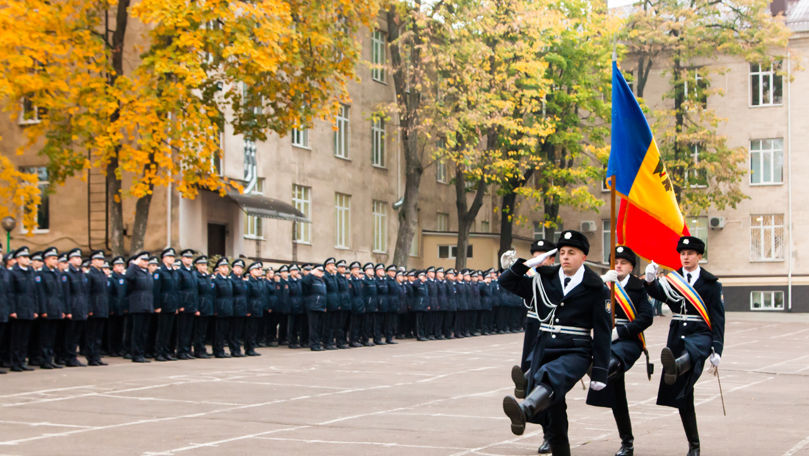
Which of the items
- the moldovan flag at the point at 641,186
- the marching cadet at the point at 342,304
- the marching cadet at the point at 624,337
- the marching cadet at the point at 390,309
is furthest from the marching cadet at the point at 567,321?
the marching cadet at the point at 390,309

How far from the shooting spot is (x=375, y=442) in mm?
10750

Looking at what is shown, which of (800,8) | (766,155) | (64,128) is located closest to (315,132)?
(64,128)

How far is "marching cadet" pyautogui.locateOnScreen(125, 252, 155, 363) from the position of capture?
20484 millimetres

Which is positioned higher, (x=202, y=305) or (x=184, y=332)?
(x=202, y=305)

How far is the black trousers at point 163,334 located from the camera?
21047mm

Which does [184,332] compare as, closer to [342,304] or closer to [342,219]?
[342,304]

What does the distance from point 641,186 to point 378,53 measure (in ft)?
105

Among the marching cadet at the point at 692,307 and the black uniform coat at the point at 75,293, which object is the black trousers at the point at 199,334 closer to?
the black uniform coat at the point at 75,293

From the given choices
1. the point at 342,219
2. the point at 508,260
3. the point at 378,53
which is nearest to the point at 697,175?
the point at 378,53

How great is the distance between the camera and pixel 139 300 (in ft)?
67.2

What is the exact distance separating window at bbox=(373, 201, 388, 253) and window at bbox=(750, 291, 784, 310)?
17.5 meters

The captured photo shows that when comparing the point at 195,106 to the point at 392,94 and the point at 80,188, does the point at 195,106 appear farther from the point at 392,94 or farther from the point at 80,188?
the point at 392,94

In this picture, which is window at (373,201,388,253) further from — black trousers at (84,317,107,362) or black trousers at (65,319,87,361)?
black trousers at (65,319,87,361)

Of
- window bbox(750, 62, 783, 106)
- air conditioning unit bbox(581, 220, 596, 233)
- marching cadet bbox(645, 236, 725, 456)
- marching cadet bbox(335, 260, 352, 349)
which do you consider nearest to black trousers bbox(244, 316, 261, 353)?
marching cadet bbox(335, 260, 352, 349)
